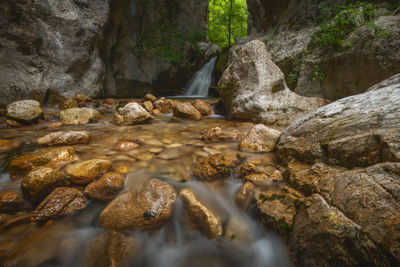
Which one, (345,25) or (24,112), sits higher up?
(345,25)

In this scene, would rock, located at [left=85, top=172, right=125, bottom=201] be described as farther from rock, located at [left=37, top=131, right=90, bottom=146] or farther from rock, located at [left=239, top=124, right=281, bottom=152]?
rock, located at [left=239, top=124, right=281, bottom=152]

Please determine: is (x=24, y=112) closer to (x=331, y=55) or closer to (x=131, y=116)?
(x=131, y=116)

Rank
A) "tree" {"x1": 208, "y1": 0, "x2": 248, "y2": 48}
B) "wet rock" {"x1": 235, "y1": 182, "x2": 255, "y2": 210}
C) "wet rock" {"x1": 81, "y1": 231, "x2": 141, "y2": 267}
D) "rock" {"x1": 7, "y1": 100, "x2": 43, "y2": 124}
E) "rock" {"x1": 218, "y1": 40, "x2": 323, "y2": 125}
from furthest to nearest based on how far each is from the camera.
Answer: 1. "tree" {"x1": 208, "y1": 0, "x2": 248, "y2": 48}
2. "rock" {"x1": 218, "y1": 40, "x2": 323, "y2": 125}
3. "rock" {"x1": 7, "y1": 100, "x2": 43, "y2": 124}
4. "wet rock" {"x1": 235, "y1": 182, "x2": 255, "y2": 210}
5. "wet rock" {"x1": 81, "y1": 231, "x2": 141, "y2": 267}

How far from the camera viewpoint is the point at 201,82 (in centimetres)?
1266

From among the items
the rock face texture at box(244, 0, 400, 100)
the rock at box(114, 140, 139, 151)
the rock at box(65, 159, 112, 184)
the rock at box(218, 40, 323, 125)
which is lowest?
the rock at box(65, 159, 112, 184)

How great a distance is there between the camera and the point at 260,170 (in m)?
2.16

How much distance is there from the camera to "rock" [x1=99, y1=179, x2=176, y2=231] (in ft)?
5.15

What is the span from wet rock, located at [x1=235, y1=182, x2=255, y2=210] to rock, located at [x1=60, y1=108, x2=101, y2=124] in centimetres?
468

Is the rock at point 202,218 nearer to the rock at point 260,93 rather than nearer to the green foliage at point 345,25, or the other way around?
the rock at point 260,93

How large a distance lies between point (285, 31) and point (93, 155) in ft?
32.4

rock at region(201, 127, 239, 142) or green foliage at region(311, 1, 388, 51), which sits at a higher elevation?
green foliage at region(311, 1, 388, 51)

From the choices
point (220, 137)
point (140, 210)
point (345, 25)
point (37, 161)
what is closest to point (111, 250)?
point (140, 210)

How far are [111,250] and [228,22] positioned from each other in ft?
54.3

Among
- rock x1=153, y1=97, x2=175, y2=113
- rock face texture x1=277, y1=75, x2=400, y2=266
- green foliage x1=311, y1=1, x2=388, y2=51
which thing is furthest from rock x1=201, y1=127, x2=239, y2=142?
green foliage x1=311, y1=1, x2=388, y2=51
